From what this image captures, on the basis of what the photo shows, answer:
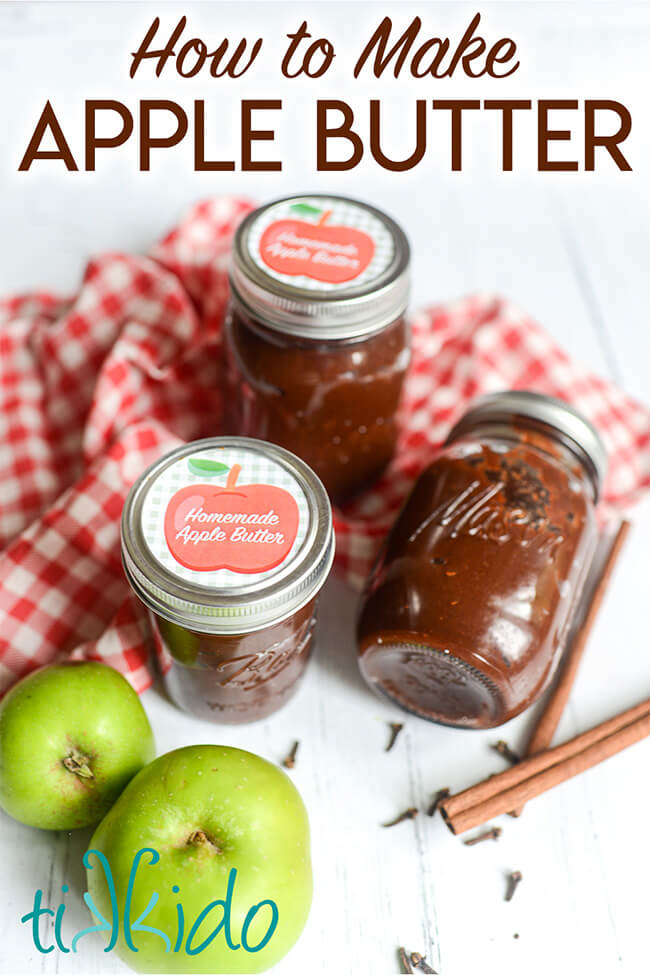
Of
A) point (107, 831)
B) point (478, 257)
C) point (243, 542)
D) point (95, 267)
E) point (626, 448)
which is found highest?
point (478, 257)

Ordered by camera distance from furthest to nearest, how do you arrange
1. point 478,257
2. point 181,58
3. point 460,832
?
point 478,257, point 181,58, point 460,832

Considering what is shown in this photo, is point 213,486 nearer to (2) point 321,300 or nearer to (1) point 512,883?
(2) point 321,300

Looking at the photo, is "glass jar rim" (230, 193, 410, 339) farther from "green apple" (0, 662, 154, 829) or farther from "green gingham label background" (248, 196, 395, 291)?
"green apple" (0, 662, 154, 829)

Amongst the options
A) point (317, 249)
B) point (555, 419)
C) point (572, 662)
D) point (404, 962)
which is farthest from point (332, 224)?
point (404, 962)

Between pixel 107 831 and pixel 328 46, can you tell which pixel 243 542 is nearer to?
pixel 107 831

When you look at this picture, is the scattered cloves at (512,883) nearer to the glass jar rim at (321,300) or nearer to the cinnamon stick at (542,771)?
the cinnamon stick at (542,771)

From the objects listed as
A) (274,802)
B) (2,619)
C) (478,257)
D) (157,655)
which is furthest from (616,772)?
(478,257)

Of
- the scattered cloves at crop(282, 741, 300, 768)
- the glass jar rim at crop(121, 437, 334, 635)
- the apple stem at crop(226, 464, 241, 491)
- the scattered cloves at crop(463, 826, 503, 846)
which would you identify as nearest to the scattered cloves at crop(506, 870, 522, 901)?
the scattered cloves at crop(463, 826, 503, 846)
